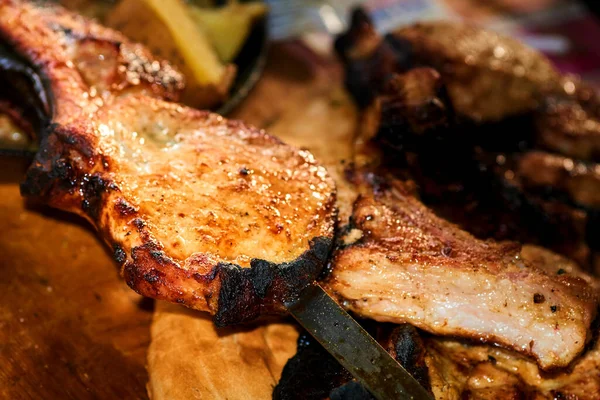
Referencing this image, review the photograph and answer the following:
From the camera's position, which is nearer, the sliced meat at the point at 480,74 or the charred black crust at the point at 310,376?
the charred black crust at the point at 310,376

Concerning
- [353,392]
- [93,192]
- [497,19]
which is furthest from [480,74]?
[93,192]

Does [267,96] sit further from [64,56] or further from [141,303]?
[141,303]

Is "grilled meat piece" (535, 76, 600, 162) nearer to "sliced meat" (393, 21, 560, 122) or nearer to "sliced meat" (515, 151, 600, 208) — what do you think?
"sliced meat" (393, 21, 560, 122)

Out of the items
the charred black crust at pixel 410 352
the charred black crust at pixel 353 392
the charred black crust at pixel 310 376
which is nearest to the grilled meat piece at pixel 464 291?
the charred black crust at pixel 410 352

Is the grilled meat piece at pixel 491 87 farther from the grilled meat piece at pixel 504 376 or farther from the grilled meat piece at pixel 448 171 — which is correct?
the grilled meat piece at pixel 504 376

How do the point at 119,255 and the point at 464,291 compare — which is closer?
the point at 119,255

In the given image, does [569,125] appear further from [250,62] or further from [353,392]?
[353,392]

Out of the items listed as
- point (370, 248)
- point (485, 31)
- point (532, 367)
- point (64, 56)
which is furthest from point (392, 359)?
point (485, 31)
